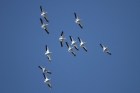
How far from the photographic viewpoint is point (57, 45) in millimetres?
184625

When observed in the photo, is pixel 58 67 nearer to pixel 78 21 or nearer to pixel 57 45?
pixel 57 45

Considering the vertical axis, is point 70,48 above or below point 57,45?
below

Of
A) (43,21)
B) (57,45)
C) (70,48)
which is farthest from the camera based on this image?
(57,45)

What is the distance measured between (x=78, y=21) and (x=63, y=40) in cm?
499

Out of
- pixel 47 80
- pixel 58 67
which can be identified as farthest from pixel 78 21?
pixel 58 67

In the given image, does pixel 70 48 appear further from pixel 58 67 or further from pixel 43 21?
pixel 58 67

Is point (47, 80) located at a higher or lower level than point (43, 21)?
lower

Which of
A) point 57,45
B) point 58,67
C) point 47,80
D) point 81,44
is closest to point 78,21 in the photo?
point 81,44

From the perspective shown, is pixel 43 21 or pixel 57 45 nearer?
pixel 43 21

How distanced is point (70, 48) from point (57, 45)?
4992 inches

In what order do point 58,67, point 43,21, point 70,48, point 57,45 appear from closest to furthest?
1. point 43,21
2. point 70,48
3. point 58,67
4. point 57,45

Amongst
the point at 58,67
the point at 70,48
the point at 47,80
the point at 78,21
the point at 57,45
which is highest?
the point at 57,45

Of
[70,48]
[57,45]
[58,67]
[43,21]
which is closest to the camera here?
[43,21]

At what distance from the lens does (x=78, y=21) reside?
5669 cm
